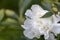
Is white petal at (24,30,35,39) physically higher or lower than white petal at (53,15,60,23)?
lower

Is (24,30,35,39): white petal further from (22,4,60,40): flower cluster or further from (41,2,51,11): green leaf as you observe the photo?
(41,2,51,11): green leaf

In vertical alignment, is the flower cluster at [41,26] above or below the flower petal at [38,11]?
below

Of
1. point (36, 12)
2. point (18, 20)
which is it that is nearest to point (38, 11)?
point (36, 12)

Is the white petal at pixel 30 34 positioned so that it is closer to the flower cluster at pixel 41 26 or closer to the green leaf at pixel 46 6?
the flower cluster at pixel 41 26

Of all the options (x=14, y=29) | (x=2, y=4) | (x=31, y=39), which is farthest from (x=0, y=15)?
(x=2, y=4)

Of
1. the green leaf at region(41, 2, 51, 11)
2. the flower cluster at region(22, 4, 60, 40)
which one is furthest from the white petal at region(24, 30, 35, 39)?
the green leaf at region(41, 2, 51, 11)

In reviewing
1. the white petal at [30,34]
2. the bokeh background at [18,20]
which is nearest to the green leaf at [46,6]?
the bokeh background at [18,20]

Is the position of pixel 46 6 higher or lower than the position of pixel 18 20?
higher

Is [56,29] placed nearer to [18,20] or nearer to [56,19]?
[56,19]

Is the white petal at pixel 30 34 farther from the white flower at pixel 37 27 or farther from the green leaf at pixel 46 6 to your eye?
the green leaf at pixel 46 6

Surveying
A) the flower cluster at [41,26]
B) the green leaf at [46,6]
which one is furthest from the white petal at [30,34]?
the green leaf at [46,6]
